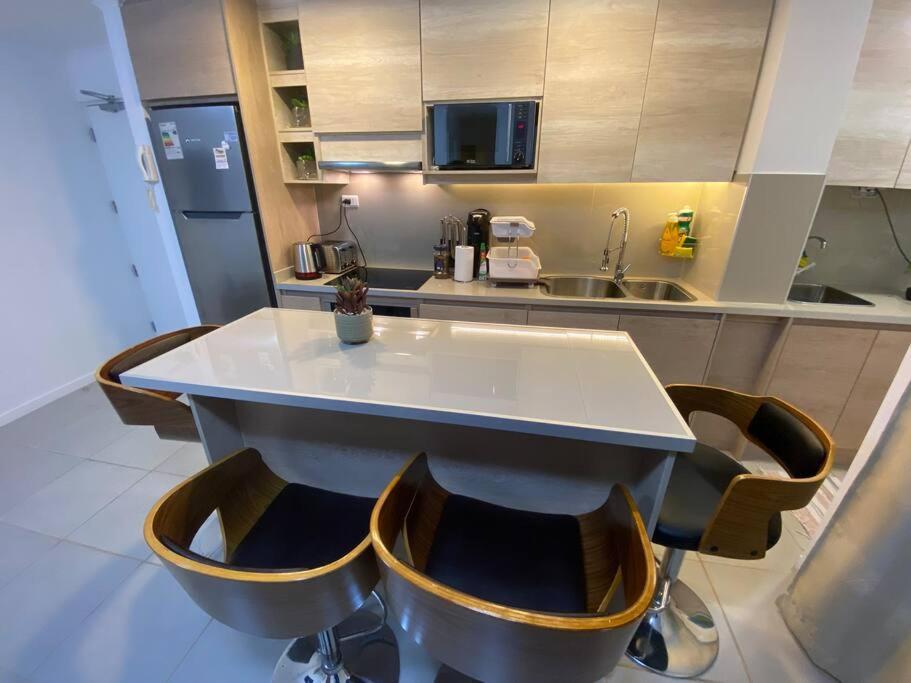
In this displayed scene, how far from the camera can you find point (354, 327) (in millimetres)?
1220

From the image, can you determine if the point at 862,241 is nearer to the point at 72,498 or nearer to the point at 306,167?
the point at 306,167

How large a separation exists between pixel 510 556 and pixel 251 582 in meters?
0.61

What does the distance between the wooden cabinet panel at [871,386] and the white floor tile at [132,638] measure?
323 centimetres

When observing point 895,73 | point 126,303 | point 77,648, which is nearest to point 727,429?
point 895,73

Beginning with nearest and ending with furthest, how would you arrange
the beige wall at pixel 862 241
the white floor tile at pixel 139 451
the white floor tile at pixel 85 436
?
the beige wall at pixel 862 241 < the white floor tile at pixel 139 451 < the white floor tile at pixel 85 436

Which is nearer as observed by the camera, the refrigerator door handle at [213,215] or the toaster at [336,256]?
the refrigerator door handle at [213,215]

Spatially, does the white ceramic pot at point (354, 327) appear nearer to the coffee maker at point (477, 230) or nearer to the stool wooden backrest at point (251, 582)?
the stool wooden backrest at point (251, 582)

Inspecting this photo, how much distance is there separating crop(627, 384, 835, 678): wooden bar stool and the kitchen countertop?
82cm

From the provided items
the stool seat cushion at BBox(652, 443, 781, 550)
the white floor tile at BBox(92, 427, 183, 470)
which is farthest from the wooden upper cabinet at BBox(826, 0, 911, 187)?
the white floor tile at BBox(92, 427, 183, 470)

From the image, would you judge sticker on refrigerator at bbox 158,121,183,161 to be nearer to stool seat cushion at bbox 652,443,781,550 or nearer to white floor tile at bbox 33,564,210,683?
white floor tile at bbox 33,564,210,683

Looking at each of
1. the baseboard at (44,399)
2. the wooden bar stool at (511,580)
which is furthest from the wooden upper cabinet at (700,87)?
the baseboard at (44,399)

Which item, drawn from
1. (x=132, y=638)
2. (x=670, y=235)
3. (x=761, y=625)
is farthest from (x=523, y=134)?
(x=132, y=638)

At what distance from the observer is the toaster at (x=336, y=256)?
2574 mm

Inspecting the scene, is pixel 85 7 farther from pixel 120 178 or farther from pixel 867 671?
pixel 867 671
